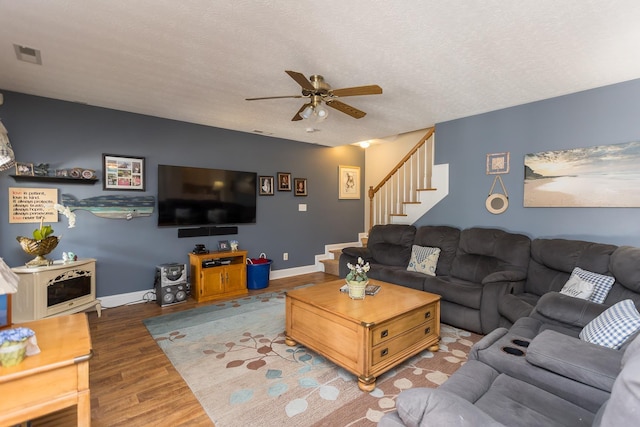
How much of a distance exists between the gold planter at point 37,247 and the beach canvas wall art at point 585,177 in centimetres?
531

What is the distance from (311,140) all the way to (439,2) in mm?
3804

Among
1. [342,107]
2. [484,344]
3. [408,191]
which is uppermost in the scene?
[342,107]

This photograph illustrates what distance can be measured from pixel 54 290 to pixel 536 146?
216 inches

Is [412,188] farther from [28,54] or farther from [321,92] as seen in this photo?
[28,54]

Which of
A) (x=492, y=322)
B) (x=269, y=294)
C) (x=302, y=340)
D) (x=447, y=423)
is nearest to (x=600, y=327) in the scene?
(x=492, y=322)

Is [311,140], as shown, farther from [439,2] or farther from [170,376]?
[170,376]

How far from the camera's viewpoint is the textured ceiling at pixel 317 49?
183 centimetres

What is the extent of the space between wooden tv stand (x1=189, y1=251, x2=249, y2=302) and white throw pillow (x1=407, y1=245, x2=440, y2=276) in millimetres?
2453

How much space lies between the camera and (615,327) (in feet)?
5.29

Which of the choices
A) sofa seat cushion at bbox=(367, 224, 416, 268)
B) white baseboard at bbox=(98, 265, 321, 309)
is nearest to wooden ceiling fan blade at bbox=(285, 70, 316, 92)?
sofa seat cushion at bbox=(367, 224, 416, 268)

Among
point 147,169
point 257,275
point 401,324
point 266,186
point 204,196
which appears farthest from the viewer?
point 266,186

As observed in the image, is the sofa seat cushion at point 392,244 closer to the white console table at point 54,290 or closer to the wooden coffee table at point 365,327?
the wooden coffee table at point 365,327

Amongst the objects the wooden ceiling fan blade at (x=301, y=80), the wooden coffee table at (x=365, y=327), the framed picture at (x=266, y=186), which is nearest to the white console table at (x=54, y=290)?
the wooden coffee table at (x=365, y=327)

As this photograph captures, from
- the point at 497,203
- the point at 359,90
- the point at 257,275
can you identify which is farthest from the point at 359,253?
the point at 359,90
